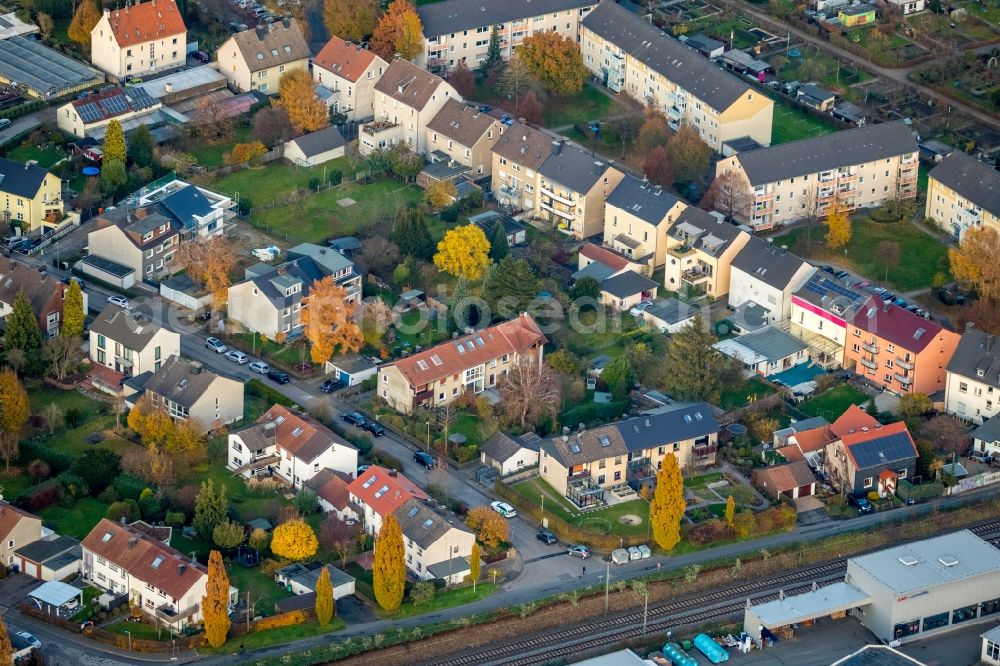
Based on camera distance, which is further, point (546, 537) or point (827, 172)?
point (827, 172)

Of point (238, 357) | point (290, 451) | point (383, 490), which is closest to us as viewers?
point (383, 490)

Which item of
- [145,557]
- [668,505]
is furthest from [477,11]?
[145,557]

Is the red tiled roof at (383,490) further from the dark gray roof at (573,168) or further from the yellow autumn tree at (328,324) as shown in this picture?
the dark gray roof at (573,168)

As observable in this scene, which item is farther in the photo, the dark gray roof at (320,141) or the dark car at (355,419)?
the dark gray roof at (320,141)

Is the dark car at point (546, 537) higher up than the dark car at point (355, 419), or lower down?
lower down

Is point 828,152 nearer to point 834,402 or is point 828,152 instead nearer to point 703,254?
point 703,254

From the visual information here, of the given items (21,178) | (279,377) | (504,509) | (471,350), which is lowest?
(504,509)

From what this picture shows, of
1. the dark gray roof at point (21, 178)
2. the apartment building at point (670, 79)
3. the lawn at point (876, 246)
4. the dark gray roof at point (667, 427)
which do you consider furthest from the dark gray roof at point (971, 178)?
the dark gray roof at point (21, 178)

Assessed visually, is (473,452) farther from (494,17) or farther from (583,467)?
(494,17)
